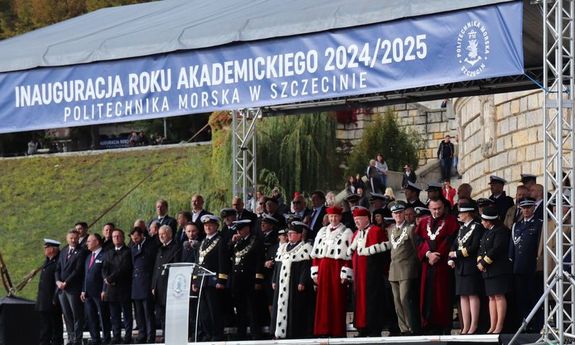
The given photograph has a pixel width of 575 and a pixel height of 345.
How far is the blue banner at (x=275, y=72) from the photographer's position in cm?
1288

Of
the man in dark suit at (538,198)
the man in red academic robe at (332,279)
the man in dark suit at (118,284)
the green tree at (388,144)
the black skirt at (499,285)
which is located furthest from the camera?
the green tree at (388,144)

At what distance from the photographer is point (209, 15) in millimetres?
16047

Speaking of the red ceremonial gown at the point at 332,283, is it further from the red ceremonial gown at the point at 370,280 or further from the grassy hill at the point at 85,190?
the grassy hill at the point at 85,190

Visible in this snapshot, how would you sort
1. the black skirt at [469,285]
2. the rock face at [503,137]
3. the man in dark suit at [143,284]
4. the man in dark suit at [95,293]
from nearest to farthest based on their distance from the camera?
the black skirt at [469,285]
the man in dark suit at [143,284]
the man in dark suit at [95,293]
the rock face at [503,137]

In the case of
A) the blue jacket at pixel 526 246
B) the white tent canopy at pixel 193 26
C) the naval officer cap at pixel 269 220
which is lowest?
the blue jacket at pixel 526 246

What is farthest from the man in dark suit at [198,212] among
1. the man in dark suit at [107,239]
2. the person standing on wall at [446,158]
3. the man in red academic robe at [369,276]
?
the person standing on wall at [446,158]

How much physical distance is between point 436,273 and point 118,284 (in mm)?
4828

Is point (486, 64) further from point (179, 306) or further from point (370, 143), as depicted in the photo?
point (370, 143)

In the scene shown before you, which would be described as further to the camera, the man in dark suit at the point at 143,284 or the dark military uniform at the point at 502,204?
the man in dark suit at the point at 143,284

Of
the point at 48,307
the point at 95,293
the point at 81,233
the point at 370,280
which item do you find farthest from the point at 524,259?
the point at 48,307

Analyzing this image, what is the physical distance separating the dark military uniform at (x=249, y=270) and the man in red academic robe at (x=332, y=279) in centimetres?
108

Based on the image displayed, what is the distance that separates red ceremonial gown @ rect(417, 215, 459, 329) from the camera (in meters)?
15.1

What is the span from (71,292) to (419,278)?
545cm

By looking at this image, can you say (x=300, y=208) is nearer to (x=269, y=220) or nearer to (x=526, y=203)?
(x=269, y=220)
